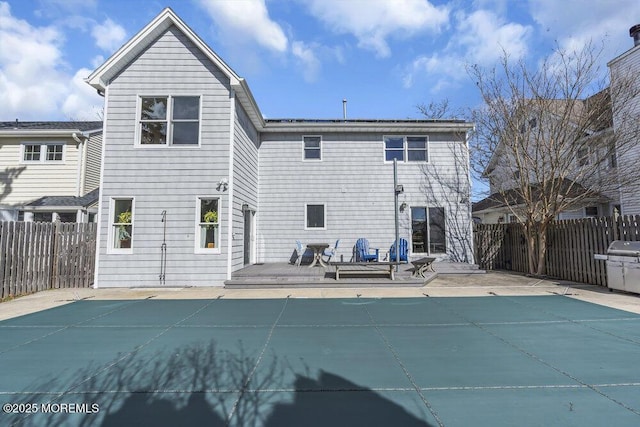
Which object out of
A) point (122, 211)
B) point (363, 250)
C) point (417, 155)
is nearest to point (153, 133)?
point (122, 211)

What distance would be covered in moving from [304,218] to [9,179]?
506 inches

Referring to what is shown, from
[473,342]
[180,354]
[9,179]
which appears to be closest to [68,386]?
[180,354]

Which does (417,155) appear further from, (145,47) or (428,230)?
(145,47)

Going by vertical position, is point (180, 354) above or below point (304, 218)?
below

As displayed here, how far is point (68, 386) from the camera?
10.0 ft

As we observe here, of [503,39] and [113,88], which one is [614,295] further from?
[113,88]

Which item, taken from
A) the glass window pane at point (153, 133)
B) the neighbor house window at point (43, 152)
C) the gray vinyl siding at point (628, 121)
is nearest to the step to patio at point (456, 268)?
the gray vinyl siding at point (628, 121)

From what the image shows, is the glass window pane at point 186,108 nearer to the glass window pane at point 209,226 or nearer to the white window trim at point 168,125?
the white window trim at point 168,125

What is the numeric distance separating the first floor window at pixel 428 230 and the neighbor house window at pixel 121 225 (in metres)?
9.77

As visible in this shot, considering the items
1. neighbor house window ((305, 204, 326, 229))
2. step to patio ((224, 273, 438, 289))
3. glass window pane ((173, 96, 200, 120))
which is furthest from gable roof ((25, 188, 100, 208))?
neighbor house window ((305, 204, 326, 229))

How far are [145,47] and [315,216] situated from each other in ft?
25.4

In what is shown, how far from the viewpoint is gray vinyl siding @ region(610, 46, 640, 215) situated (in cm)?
1022

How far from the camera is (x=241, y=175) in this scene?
10000 millimetres

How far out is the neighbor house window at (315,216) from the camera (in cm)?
1195
